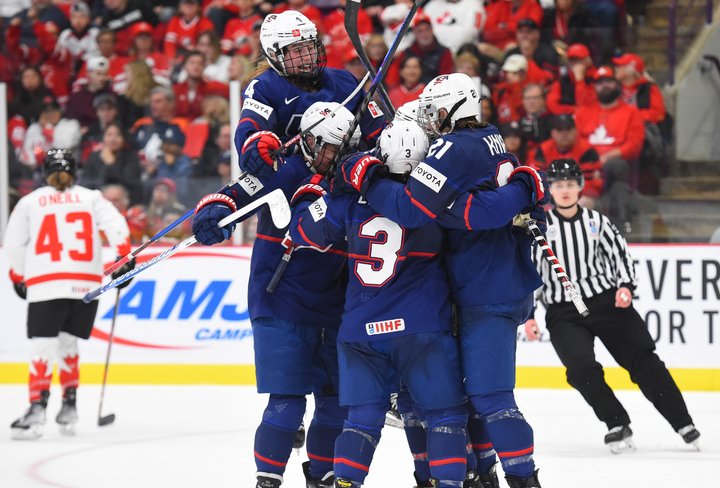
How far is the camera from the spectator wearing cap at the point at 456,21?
22.9 ft

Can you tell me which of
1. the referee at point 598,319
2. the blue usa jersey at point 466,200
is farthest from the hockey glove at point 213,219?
the referee at point 598,319

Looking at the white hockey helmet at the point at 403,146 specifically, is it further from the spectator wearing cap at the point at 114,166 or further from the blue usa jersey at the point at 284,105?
the spectator wearing cap at the point at 114,166

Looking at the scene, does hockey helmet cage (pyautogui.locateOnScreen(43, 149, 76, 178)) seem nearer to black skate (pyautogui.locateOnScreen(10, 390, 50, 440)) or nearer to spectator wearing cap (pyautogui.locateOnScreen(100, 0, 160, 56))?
black skate (pyautogui.locateOnScreen(10, 390, 50, 440))

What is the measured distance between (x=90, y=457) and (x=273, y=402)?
166 centimetres

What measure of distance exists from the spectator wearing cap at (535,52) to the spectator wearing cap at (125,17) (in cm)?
321

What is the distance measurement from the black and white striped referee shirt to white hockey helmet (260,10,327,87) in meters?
1.71

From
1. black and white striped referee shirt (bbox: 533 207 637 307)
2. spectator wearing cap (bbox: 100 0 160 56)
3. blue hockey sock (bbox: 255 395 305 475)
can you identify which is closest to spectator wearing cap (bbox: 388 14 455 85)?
spectator wearing cap (bbox: 100 0 160 56)

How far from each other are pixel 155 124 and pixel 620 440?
163 inches

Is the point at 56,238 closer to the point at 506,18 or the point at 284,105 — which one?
the point at 284,105

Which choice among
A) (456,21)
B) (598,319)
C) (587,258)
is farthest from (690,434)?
(456,21)

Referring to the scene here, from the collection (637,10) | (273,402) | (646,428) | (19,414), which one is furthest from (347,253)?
(637,10)

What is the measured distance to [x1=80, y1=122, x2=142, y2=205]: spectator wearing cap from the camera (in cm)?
655

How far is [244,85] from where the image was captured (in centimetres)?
638

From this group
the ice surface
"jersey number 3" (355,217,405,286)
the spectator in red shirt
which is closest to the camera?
"jersey number 3" (355,217,405,286)
